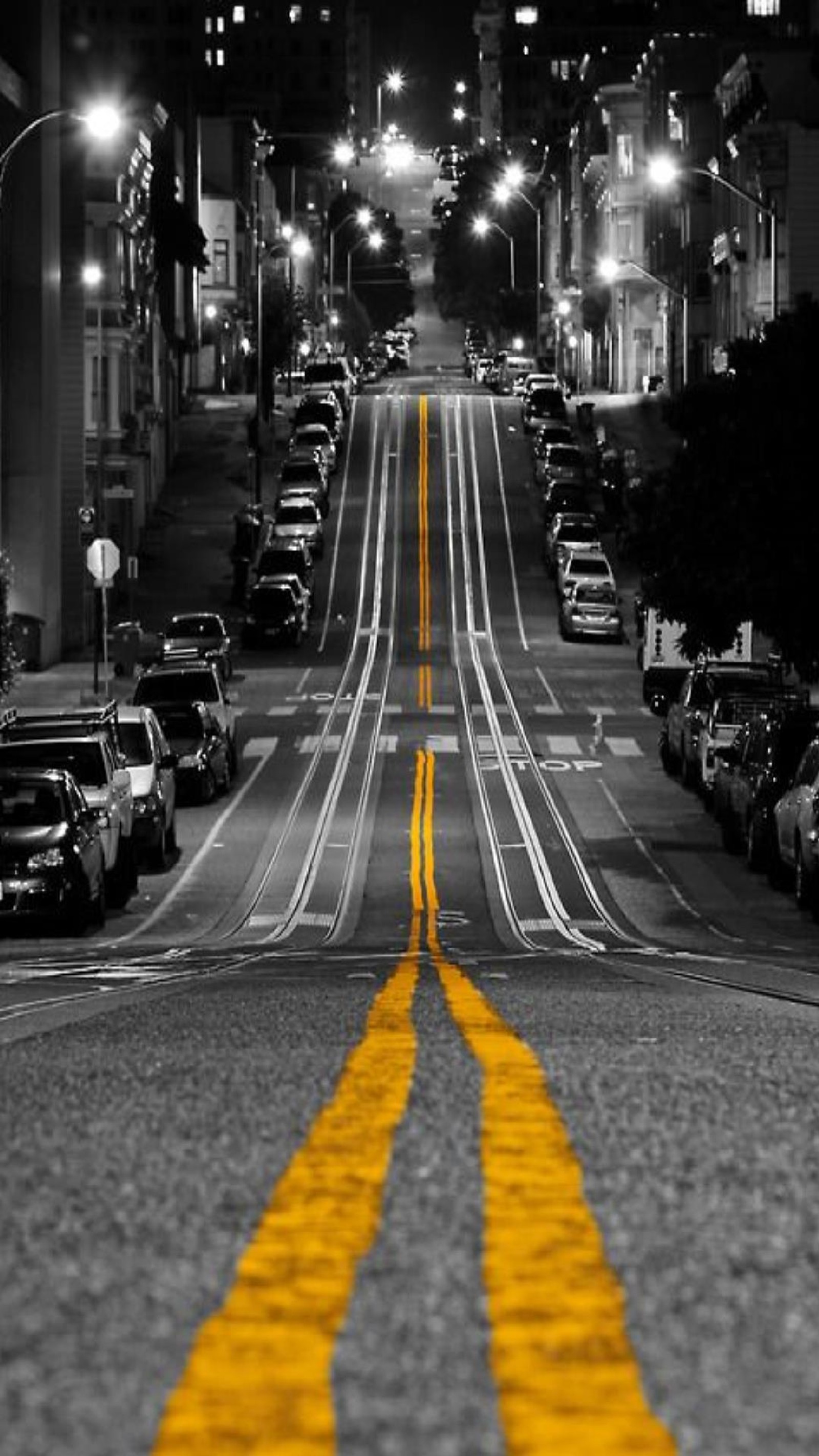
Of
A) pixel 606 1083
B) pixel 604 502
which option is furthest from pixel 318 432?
pixel 606 1083

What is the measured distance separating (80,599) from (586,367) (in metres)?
96.2

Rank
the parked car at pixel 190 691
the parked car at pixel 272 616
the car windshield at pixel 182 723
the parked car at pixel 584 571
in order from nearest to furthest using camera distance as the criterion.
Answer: the car windshield at pixel 182 723, the parked car at pixel 190 691, the parked car at pixel 272 616, the parked car at pixel 584 571

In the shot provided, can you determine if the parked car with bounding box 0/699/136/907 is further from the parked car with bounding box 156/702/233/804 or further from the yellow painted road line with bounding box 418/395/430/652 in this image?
the yellow painted road line with bounding box 418/395/430/652

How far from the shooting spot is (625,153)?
15338 centimetres

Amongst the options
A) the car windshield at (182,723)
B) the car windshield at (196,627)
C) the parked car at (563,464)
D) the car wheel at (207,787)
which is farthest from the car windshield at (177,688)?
the parked car at (563,464)

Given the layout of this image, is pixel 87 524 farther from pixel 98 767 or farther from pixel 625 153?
pixel 625 153

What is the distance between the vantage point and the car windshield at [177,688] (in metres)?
47.2

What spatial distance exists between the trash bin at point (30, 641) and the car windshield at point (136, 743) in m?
32.7

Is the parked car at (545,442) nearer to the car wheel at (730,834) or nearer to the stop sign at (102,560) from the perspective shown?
the stop sign at (102,560)

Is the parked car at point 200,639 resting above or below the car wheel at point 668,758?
above

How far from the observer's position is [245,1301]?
217 inches

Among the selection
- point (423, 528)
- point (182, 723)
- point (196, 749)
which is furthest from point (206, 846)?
point (423, 528)

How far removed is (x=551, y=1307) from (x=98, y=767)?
86.1 ft

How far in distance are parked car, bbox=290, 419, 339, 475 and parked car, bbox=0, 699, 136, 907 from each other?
76.9 metres
